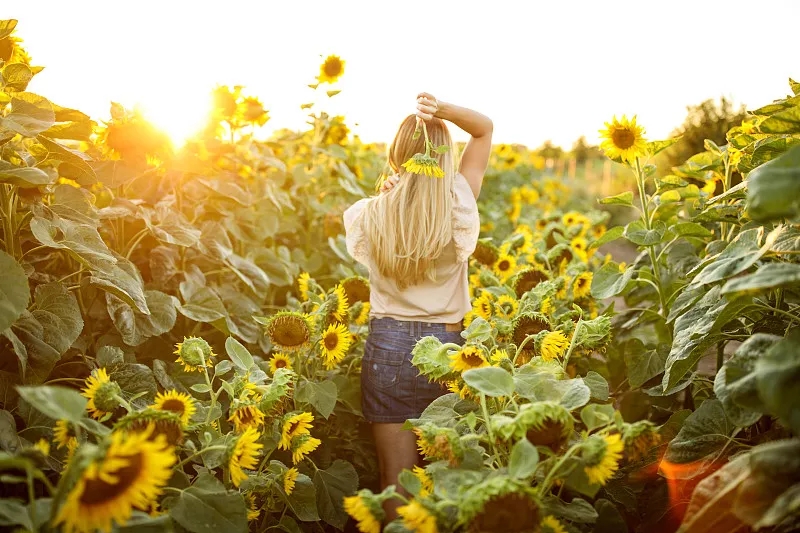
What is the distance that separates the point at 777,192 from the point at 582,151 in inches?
868

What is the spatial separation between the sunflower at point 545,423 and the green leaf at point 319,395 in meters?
0.94

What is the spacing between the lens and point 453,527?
1147mm

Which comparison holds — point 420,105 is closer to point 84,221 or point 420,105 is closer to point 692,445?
point 84,221

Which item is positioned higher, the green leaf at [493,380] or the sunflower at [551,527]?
the green leaf at [493,380]

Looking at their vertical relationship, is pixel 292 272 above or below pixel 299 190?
below

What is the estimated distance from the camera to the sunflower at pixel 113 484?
1.00m

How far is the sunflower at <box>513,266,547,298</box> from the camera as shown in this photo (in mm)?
2629

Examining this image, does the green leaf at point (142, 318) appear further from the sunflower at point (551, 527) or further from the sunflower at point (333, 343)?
the sunflower at point (551, 527)

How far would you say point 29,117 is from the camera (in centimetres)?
175

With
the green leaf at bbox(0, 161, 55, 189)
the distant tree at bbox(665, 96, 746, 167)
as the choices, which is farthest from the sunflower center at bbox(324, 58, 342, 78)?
the distant tree at bbox(665, 96, 746, 167)

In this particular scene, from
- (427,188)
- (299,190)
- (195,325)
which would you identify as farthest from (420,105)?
(299,190)

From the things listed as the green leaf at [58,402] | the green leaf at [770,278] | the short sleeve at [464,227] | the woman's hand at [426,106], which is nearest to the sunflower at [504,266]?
the short sleeve at [464,227]

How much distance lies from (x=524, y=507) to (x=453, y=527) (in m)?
0.14

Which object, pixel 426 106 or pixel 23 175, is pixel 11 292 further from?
pixel 426 106
